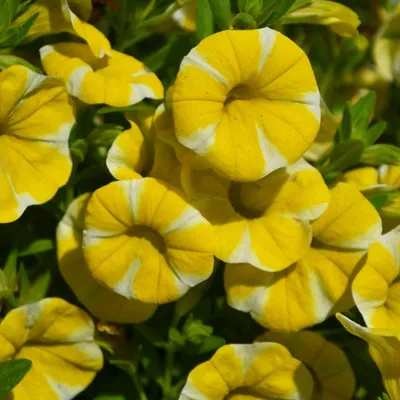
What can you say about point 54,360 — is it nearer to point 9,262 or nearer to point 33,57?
point 9,262

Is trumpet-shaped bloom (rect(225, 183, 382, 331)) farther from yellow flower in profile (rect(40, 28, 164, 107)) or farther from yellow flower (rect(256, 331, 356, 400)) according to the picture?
yellow flower in profile (rect(40, 28, 164, 107))

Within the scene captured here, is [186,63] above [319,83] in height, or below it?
above

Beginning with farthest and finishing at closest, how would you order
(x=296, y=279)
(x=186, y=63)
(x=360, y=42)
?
(x=360, y=42) → (x=296, y=279) → (x=186, y=63)

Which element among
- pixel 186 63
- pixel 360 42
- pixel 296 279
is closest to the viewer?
pixel 186 63

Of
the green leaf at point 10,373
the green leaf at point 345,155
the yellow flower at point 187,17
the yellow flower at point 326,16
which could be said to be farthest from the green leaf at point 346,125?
the green leaf at point 10,373

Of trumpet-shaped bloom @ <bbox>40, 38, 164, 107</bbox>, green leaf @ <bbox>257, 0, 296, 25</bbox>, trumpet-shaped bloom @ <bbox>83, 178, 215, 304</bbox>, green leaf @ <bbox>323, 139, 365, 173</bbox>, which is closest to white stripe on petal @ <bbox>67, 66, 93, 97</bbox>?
trumpet-shaped bloom @ <bbox>40, 38, 164, 107</bbox>

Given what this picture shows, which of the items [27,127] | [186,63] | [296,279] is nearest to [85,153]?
[27,127]
